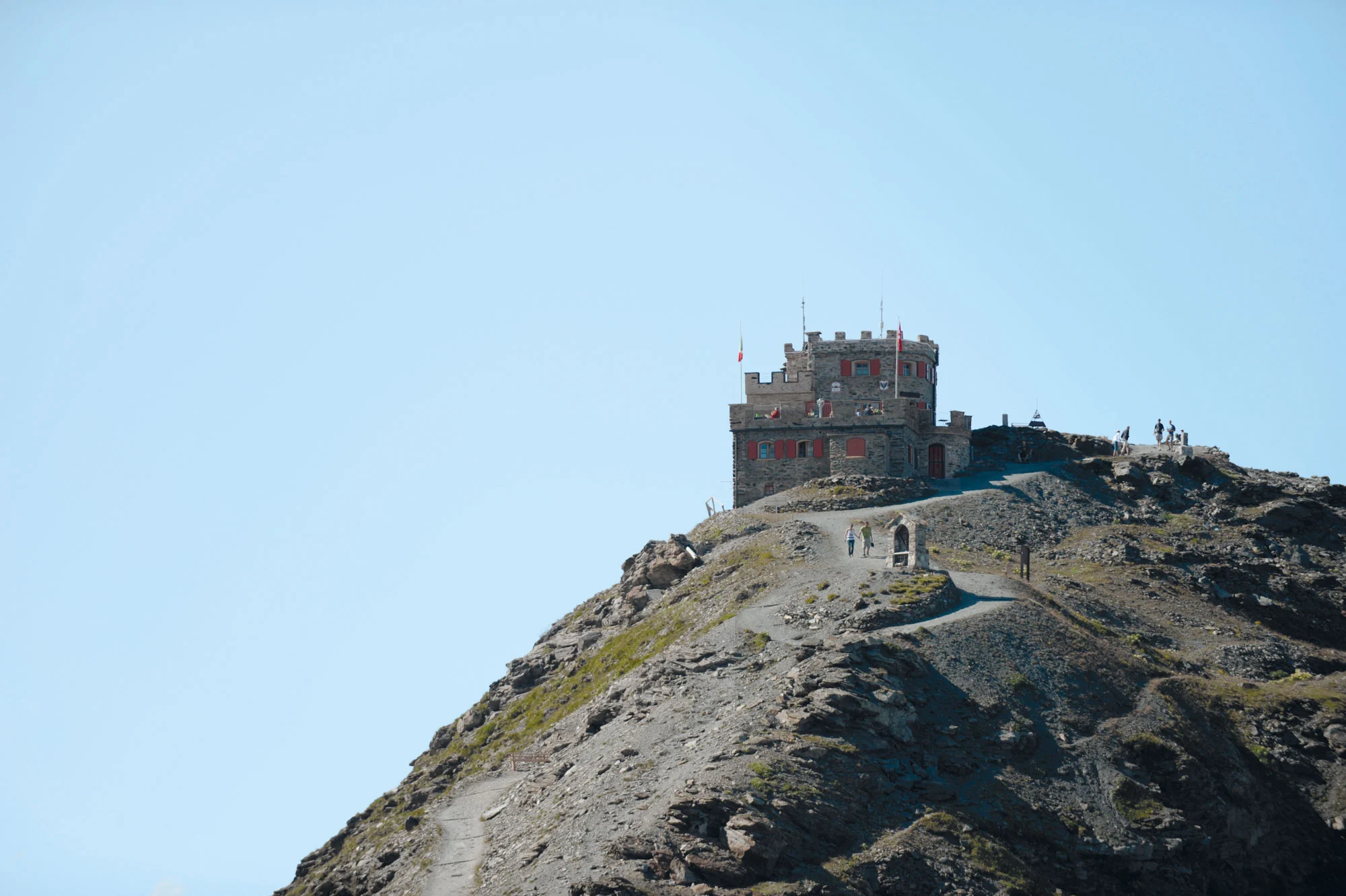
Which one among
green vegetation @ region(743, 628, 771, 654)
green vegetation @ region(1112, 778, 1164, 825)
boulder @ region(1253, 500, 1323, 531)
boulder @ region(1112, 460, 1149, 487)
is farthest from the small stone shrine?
boulder @ region(1253, 500, 1323, 531)

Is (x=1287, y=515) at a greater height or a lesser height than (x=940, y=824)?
greater

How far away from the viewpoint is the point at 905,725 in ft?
237

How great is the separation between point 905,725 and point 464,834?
67.5ft

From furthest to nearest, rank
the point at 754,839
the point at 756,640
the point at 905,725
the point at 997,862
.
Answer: the point at 756,640, the point at 905,725, the point at 997,862, the point at 754,839

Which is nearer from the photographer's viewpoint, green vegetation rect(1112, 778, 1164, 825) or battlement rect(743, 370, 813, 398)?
green vegetation rect(1112, 778, 1164, 825)

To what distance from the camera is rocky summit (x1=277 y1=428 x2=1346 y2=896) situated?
216 ft

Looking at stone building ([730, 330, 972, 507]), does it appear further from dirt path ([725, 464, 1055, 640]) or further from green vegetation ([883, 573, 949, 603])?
green vegetation ([883, 573, 949, 603])

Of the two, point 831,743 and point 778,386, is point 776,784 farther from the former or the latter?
point 778,386

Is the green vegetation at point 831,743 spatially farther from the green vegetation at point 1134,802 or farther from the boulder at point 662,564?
the boulder at point 662,564

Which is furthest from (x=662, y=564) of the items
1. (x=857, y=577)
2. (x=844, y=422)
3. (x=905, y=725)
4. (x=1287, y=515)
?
(x=1287, y=515)

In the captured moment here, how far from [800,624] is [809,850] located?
19.0m

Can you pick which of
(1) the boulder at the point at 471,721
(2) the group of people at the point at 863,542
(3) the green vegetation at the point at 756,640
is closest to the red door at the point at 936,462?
(2) the group of people at the point at 863,542

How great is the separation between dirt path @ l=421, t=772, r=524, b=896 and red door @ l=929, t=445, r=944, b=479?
44.6 m

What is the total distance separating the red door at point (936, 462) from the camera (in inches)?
4624
